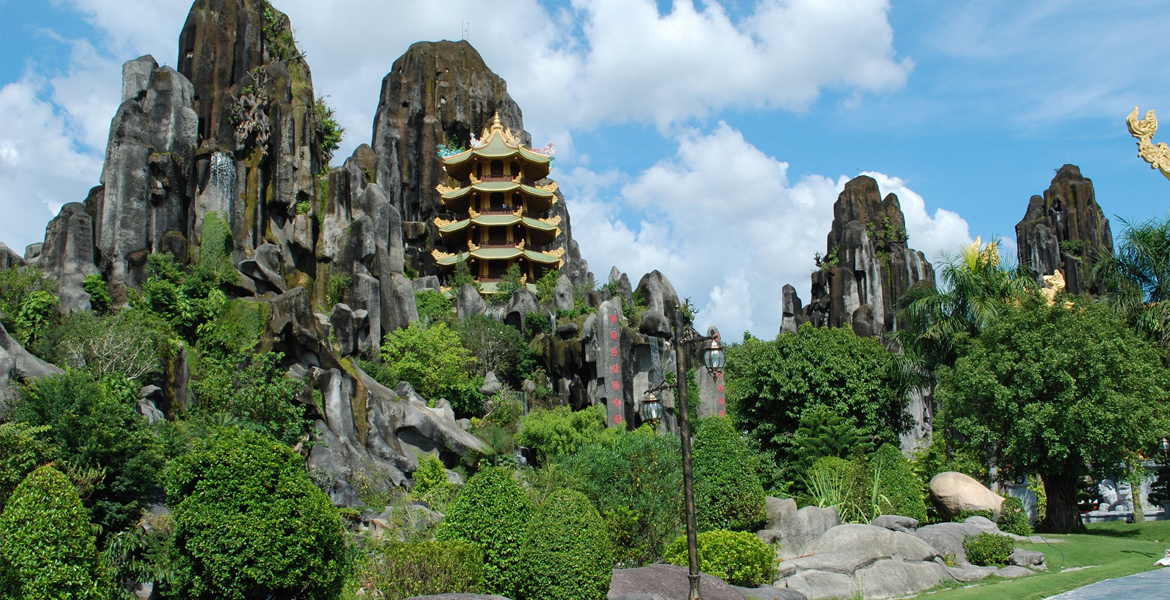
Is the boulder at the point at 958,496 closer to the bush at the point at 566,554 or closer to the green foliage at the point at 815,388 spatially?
the green foliage at the point at 815,388

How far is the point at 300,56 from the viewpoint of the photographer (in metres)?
42.5

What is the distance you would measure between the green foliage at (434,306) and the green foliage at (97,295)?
12.5m

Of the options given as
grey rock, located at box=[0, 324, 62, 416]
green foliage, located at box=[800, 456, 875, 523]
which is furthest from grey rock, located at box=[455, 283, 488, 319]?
grey rock, located at box=[0, 324, 62, 416]

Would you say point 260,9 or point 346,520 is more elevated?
point 260,9

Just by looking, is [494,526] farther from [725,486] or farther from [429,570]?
[725,486]

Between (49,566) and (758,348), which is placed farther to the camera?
(758,348)

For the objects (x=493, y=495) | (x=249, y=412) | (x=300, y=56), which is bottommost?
(x=493, y=495)

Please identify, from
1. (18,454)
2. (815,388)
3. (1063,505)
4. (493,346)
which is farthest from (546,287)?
(18,454)

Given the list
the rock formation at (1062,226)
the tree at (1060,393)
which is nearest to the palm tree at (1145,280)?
the tree at (1060,393)

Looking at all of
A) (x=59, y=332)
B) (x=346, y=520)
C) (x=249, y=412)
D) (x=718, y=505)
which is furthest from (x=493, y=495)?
(x=59, y=332)

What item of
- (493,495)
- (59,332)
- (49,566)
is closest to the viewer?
(49,566)

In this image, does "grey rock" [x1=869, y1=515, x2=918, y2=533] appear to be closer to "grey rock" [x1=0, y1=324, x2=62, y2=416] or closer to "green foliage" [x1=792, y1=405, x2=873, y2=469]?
"green foliage" [x1=792, y1=405, x2=873, y2=469]

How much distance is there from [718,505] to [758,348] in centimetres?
1120

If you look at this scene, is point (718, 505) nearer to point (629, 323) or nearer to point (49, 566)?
point (49, 566)
